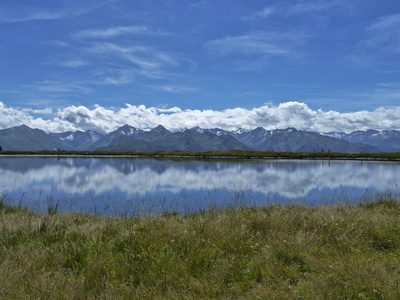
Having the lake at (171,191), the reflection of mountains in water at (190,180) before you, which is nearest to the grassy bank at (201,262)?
the lake at (171,191)

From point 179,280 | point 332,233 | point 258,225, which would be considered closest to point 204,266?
point 179,280

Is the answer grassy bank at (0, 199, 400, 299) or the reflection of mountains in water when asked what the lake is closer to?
the reflection of mountains in water

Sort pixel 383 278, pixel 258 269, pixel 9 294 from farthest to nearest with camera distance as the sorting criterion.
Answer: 1. pixel 258 269
2. pixel 383 278
3. pixel 9 294

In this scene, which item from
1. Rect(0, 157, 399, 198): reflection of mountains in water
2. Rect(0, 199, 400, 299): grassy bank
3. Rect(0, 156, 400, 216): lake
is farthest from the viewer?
Rect(0, 157, 399, 198): reflection of mountains in water

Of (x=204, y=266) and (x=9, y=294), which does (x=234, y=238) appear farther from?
(x=9, y=294)

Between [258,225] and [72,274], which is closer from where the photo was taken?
[72,274]

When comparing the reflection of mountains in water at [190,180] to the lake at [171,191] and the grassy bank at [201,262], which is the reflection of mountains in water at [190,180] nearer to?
the lake at [171,191]

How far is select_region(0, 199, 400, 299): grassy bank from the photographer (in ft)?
17.7

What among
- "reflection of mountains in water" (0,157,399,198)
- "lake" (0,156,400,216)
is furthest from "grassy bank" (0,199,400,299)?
"reflection of mountains in water" (0,157,399,198)

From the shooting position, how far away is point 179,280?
5.92 metres

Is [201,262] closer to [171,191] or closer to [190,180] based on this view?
[171,191]

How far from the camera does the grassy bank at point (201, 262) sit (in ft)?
17.7

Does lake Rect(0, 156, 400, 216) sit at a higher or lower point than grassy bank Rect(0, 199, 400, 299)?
lower

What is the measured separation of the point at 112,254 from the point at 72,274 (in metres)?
1.23
